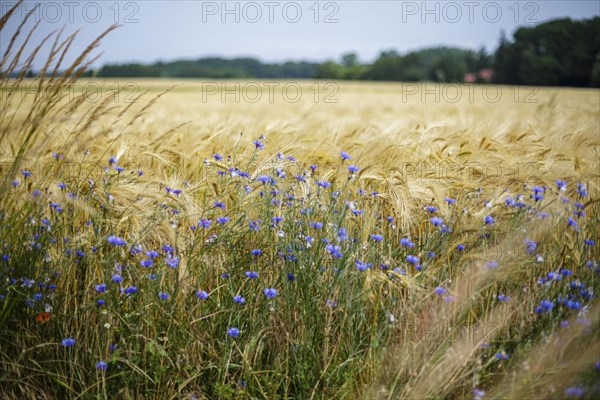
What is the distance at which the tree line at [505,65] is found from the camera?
25.6 meters

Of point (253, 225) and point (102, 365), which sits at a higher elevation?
point (253, 225)

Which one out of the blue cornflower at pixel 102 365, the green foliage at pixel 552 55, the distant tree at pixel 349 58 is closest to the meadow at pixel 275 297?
the blue cornflower at pixel 102 365

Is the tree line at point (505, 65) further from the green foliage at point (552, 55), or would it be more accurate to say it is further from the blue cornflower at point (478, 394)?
the blue cornflower at point (478, 394)

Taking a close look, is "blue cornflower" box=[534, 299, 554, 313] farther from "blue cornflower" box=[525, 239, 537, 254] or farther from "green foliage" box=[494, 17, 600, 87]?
"green foliage" box=[494, 17, 600, 87]

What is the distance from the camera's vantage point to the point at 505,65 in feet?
110

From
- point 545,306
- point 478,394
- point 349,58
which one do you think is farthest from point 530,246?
point 349,58

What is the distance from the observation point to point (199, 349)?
1579 mm

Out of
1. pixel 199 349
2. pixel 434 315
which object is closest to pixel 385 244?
pixel 434 315

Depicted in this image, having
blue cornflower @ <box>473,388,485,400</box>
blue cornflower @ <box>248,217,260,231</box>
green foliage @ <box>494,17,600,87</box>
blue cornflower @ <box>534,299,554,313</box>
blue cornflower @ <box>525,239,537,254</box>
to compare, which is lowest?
blue cornflower @ <box>473,388,485,400</box>

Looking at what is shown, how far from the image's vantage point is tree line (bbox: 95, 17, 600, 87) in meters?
25.6

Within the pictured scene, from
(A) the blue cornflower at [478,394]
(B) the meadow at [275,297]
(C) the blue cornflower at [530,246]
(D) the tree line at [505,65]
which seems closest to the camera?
(A) the blue cornflower at [478,394]

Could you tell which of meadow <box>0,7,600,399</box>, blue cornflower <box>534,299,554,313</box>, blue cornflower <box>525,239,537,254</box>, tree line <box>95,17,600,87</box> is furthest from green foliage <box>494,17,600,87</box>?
blue cornflower <box>534,299,554,313</box>

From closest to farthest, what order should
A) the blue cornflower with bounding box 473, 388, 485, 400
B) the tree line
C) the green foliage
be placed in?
the blue cornflower with bounding box 473, 388, 485, 400 → the green foliage → the tree line

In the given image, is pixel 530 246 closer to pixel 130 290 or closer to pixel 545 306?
pixel 545 306
